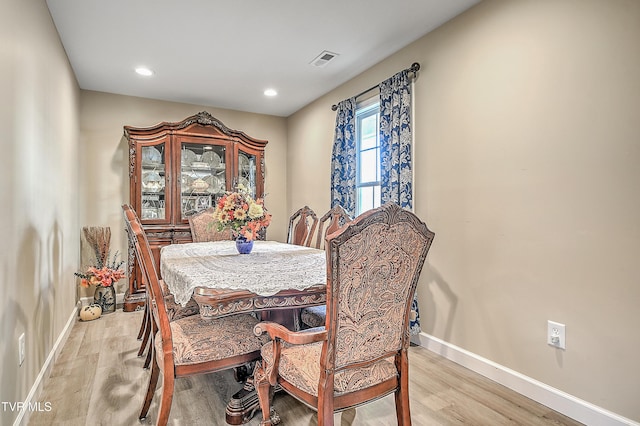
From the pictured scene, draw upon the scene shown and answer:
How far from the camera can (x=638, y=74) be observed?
166 cm

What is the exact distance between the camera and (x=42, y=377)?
216 cm

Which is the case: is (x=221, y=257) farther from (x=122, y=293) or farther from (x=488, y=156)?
(x=122, y=293)

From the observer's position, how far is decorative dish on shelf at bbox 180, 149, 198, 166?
13.8 feet

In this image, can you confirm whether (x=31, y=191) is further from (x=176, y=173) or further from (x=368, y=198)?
(x=368, y=198)

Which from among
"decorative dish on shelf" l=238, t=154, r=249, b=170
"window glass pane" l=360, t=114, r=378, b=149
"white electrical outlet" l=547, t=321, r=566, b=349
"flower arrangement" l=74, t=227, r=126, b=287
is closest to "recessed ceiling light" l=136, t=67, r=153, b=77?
"decorative dish on shelf" l=238, t=154, r=249, b=170

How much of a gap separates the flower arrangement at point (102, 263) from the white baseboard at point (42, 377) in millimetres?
444

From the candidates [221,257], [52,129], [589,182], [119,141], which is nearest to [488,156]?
[589,182]

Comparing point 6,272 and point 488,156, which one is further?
point 488,156

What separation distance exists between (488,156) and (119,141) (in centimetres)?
403

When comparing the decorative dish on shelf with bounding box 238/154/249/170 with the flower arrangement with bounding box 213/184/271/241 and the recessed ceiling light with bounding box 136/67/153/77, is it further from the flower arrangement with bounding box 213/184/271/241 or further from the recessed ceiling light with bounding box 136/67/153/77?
the flower arrangement with bounding box 213/184/271/241

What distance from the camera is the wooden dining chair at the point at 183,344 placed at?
1.56m

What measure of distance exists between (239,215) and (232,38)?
150cm

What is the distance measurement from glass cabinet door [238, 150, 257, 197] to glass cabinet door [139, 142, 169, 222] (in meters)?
0.92

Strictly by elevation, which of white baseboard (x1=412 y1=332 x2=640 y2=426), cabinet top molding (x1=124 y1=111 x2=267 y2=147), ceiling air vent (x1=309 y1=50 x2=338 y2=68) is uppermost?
ceiling air vent (x1=309 y1=50 x2=338 y2=68)
